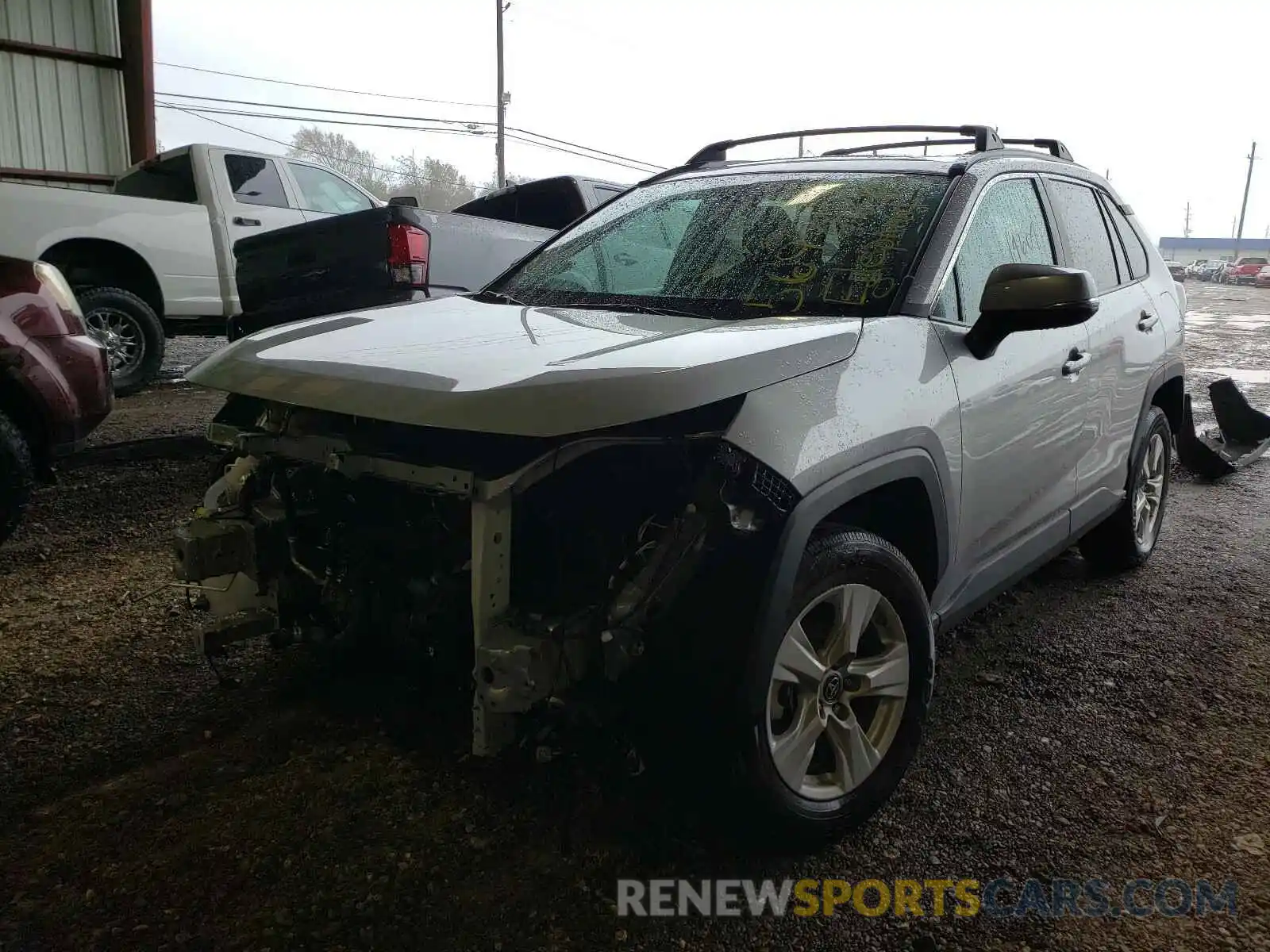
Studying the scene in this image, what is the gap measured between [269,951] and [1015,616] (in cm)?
302

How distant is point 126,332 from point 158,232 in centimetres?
94

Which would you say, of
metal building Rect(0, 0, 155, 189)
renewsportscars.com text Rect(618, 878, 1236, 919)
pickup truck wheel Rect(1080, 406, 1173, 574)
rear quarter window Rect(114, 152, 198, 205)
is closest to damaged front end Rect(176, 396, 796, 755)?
renewsportscars.com text Rect(618, 878, 1236, 919)

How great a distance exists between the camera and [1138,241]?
4.16m

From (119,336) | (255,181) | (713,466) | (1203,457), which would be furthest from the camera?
(255,181)

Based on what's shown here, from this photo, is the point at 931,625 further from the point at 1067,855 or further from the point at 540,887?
the point at 540,887

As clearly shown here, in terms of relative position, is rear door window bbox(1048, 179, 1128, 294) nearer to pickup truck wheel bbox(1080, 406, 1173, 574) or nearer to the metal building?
pickup truck wheel bbox(1080, 406, 1173, 574)

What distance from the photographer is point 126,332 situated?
830 centimetres

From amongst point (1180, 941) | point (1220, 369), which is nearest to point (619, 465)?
point (1180, 941)

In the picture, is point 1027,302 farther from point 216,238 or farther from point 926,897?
point 216,238

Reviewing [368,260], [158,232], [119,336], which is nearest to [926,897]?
[368,260]

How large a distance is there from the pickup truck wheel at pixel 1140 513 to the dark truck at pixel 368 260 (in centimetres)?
Answer: 279

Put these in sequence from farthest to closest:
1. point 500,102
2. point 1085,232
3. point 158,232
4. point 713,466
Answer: point 500,102
point 158,232
point 1085,232
point 713,466

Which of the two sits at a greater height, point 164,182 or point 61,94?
point 61,94

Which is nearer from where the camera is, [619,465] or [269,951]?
[269,951]
